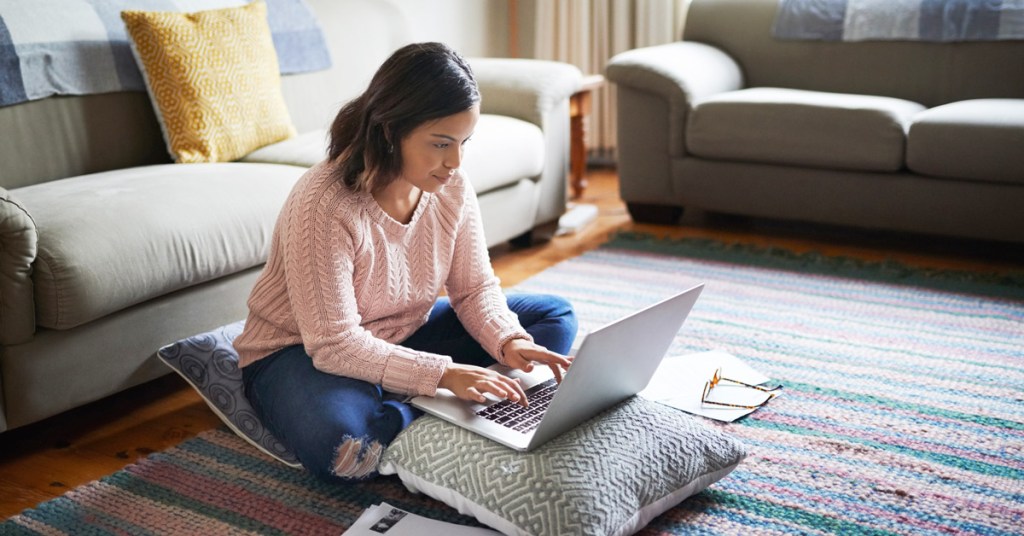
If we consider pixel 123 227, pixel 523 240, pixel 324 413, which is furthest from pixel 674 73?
pixel 324 413

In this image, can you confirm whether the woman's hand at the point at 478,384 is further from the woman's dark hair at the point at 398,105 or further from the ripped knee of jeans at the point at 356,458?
the woman's dark hair at the point at 398,105

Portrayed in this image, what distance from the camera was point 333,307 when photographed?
1563 mm

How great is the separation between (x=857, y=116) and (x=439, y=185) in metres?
1.77

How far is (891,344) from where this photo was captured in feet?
7.53

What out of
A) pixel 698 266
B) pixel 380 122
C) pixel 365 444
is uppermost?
pixel 380 122

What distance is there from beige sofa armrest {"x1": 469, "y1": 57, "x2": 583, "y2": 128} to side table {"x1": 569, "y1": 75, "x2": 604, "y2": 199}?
11.3 inches

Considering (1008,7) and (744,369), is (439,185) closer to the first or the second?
(744,369)

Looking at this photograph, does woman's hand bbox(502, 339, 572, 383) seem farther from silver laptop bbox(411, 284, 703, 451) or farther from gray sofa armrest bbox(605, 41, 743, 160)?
gray sofa armrest bbox(605, 41, 743, 160)

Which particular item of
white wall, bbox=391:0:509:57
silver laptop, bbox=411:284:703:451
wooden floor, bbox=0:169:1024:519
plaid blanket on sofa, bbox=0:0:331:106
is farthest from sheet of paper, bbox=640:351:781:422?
white wall, bbox=391:0:509:57

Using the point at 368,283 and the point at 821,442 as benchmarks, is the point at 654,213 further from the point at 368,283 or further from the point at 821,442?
the point at 368,283

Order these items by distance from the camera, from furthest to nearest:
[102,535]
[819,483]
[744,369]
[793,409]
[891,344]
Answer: [891,344]
[744,369]
[793,409]
[819,483]
[102,535]

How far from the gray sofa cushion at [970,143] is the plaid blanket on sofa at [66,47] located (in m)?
1.97

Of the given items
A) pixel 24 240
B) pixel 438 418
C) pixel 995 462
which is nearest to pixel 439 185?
pixel 438 418

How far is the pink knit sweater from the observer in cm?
157
